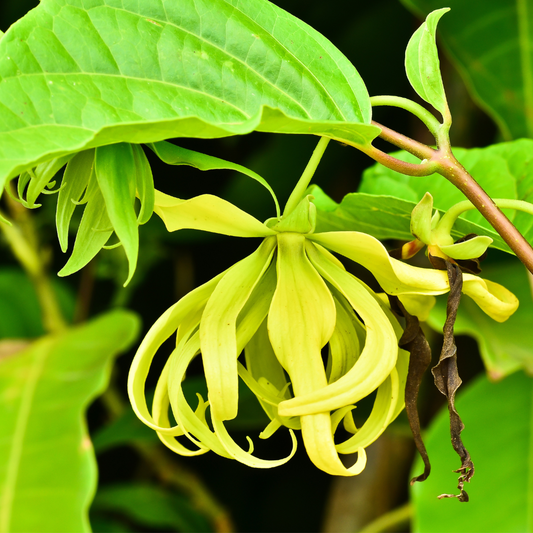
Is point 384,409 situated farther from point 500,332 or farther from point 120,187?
point 500,332

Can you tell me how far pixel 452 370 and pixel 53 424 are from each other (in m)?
0.67

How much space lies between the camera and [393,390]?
1.04 ft

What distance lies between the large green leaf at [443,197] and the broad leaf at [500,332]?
0.76 feet

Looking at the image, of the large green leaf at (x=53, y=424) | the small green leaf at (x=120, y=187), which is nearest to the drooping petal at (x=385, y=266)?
the small green leaf at (x=120, y=187)

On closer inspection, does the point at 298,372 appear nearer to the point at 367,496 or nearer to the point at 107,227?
the point at 107,227

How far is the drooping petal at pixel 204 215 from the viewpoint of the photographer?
0.30m

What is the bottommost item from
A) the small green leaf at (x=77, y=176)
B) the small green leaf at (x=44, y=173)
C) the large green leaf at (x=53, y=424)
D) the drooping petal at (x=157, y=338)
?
the large green leaf at (x=53, y=424)

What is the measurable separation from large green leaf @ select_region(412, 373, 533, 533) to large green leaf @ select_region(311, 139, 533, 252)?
1.48ft

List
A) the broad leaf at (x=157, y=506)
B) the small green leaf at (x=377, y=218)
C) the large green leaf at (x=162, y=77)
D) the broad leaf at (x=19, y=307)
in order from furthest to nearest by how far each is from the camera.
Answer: the broad leaf at (x=19, y=307)
the broad leaf at (x=157, y=506)
the small green leaf at (x=377, y=218)
the large green leaf at (x=162, y=77)

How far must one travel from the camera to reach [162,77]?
0.30 metres

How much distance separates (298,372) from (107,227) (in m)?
0.13

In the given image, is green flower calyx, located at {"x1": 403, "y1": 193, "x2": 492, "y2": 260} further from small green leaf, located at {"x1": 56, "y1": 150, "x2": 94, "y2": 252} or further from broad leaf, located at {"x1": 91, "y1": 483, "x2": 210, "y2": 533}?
broad leaf, located at {"x1": 91, "y1": 483, "x2": 210, "y2": 533}

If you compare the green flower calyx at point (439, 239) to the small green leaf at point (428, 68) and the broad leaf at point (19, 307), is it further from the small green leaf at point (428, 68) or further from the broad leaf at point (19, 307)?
the broad leaf at point (19, 307)

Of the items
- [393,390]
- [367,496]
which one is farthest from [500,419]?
[393,390]
